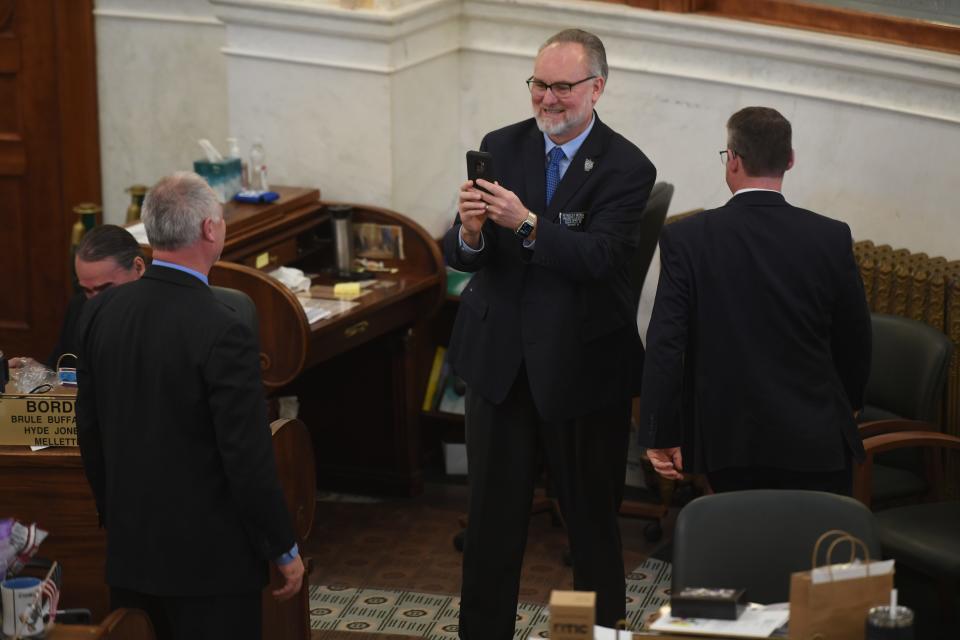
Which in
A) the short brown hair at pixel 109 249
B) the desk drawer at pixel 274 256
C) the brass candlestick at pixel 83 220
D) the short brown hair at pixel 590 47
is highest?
the short brown hair at pixel 590 47

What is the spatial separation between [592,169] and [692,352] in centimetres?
60

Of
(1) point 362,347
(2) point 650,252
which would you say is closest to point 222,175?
(1) point 362,347

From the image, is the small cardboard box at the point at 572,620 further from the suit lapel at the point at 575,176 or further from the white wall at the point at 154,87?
the white wall at the point at 154,87

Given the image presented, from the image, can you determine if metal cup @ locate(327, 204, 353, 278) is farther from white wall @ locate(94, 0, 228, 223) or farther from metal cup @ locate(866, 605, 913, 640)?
metal cup @ locate(866, 605, 913, 640)

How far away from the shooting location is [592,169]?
13.4ft

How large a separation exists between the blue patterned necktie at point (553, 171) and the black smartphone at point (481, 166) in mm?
243

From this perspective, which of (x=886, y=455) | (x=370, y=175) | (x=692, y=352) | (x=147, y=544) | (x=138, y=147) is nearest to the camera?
(x=147, y=544)

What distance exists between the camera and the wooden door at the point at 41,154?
6.87 metres

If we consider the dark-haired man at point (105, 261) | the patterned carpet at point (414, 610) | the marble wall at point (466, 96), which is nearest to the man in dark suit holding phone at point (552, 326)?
the patterned carpet at point (414, 610)

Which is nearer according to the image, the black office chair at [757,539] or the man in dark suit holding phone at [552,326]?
the black office chair at [757,539]

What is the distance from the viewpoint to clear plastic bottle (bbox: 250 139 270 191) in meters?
6.07

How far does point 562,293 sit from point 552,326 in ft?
0.32

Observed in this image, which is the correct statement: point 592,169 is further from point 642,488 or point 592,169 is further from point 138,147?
point 138,147

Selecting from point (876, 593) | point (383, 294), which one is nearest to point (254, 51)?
point (383, 294)
